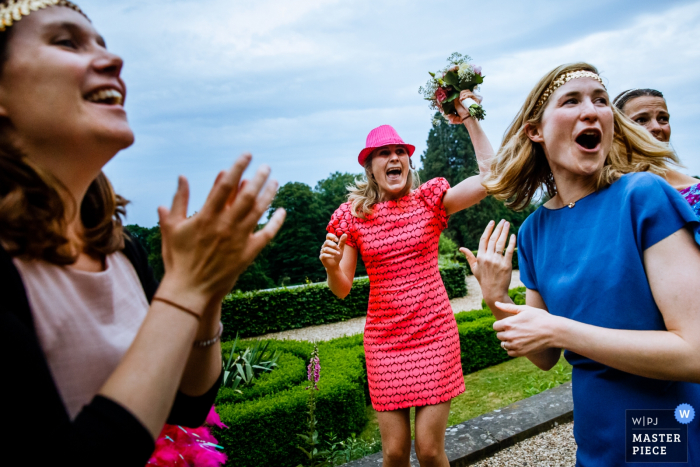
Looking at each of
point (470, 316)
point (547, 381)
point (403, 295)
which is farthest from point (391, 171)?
point (470, 316)

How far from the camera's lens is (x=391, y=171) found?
339 cm

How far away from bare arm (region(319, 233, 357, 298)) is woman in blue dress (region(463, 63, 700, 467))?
1.09 m

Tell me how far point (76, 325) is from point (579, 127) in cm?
185

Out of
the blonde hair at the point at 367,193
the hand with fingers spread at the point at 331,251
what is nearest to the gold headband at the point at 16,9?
the hand with fingers spread at the point at 331,251

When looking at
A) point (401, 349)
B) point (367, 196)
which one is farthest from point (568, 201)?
point (367, 196)

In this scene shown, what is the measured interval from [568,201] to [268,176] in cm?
149

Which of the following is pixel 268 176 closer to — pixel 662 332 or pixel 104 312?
pixel 104 312

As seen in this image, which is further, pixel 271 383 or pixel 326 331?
pixel 326 331

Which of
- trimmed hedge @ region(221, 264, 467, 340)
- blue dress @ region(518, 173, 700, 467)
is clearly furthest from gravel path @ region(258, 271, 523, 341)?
blue dress @ region(518, 173, 700, 467)

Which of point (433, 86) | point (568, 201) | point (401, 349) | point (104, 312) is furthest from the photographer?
point (433, 86)

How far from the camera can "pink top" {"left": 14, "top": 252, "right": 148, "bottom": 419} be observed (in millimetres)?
908

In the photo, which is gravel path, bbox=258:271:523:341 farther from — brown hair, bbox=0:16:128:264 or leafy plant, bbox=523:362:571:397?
brown hair, bbox=0:16:128:264

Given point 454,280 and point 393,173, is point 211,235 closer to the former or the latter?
point 393,173

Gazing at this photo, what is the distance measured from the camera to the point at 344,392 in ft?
17.0
